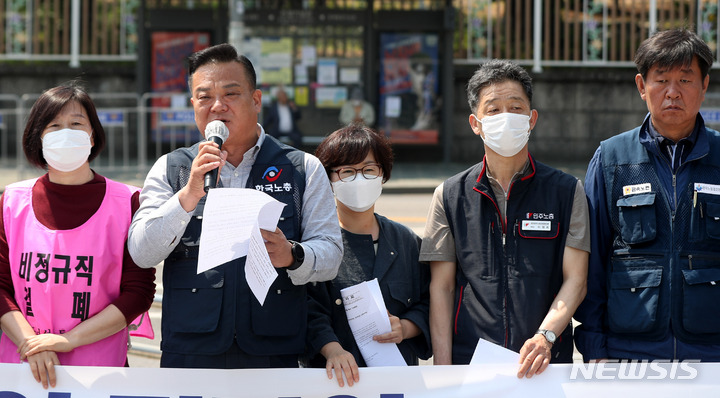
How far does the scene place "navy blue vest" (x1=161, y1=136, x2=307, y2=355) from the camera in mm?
3744

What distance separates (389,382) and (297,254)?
789 millimetres

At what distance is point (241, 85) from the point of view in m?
3.87

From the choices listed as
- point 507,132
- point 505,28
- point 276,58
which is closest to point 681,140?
point 507,132

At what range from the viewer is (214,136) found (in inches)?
140

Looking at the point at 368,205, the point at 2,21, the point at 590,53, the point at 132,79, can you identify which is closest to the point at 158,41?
the point at 132,79

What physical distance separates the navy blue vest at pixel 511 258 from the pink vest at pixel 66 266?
152cm

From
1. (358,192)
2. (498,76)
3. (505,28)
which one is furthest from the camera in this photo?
(505,28)

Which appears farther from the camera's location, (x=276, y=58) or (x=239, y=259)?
(x=276, y=58)

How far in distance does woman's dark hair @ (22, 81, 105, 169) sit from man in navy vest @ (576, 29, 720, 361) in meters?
2.28

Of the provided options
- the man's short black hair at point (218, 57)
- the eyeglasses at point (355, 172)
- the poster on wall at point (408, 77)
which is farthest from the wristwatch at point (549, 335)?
the poster on wall at point (408, 77)

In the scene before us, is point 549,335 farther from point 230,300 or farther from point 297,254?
point 230,300

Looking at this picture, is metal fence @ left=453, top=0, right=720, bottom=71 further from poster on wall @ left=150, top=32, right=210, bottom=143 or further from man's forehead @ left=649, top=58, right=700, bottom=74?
man's forehead @ left=649, top=58, right=700, bottom=74

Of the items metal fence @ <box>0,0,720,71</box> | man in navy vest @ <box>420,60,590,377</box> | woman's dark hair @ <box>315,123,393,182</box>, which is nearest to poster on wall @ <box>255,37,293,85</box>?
metal fence @ <box>0,0,720,71</box>

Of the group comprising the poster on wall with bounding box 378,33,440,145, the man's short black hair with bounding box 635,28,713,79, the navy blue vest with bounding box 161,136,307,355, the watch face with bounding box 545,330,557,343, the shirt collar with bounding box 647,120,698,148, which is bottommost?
the watch face with bounding box 545,330,557,343
